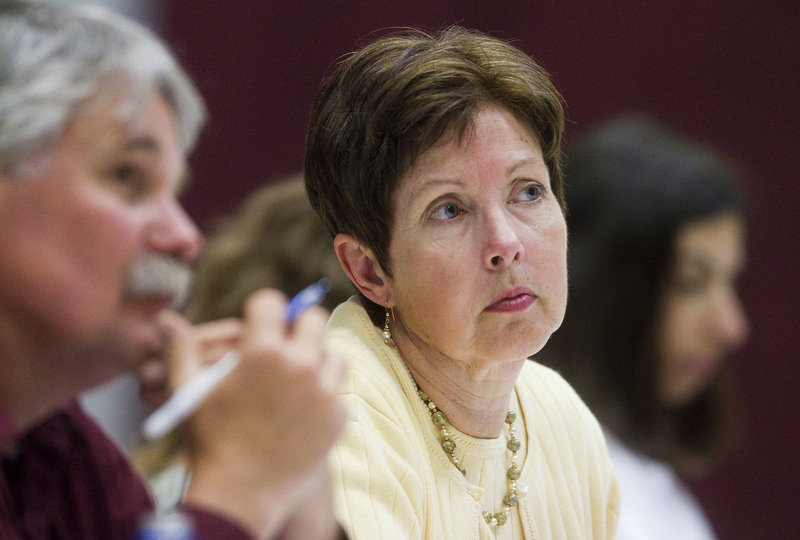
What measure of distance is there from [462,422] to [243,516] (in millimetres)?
691

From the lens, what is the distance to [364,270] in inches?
69.4

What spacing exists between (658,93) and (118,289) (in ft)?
11.2

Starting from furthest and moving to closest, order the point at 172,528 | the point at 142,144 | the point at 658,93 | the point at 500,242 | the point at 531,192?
1. the point at 658,93
2. the point at 531,192
3. the point at 500,242
4. the point at 142,144
5. the point at 172,528

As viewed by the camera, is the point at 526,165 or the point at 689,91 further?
the point at 689,91

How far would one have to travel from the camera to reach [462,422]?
1785mm

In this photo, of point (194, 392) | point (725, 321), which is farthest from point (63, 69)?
point (725, 321)

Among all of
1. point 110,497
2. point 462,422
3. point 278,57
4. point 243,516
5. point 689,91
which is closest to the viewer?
point 243,516

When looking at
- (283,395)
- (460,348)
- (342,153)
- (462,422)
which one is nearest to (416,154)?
(342,153)

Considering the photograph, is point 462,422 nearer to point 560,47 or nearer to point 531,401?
point 531,401

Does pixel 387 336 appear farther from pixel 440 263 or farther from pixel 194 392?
pixel 194 392

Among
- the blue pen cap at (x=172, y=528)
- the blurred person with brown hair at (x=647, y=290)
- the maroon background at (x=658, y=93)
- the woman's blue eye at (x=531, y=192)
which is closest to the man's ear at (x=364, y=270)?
the woman's blue eye at (x=531, y=192)

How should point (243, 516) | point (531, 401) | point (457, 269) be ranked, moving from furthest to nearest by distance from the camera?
point (531, 401) → point (457, 269) → point (243, 516)

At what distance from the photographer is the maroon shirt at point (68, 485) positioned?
50.7 inches

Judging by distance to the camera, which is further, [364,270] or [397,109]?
[364,270]
